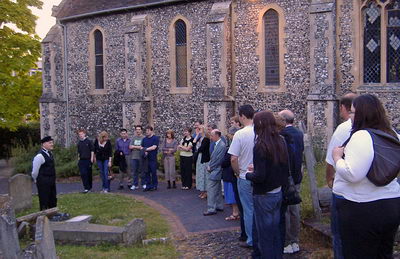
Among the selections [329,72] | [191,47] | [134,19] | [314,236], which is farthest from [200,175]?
[134,19]

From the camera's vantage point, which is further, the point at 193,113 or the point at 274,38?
the point at 193,113

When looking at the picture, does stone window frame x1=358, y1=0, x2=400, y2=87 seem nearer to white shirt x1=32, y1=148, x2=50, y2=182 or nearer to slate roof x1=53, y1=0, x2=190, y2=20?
slate roof x1=53, y1=0, x2=190, y2=20

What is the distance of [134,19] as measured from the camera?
21422 mm

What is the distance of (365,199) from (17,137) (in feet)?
90.0

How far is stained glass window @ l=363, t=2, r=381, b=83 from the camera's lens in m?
16.0

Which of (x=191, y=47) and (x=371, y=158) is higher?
(x=191, y=47)

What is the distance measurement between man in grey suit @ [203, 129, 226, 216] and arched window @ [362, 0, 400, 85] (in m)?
8.66

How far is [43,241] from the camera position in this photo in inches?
177

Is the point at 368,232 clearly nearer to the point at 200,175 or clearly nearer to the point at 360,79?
the point at 200,175

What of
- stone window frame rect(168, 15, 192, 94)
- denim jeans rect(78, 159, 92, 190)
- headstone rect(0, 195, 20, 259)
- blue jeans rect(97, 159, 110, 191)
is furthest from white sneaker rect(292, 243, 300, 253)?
stone window frame rect(168, 15, 192, 94)

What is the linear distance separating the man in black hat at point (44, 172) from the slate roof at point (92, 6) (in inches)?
487

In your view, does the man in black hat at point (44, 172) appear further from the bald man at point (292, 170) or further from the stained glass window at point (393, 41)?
the stained glass window at point (393, 41)

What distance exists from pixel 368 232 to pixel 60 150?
20099 millimetres

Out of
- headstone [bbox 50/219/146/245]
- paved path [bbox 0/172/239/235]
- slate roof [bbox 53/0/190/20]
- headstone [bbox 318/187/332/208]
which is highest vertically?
slate roof [bbox 53/0/190/20]
